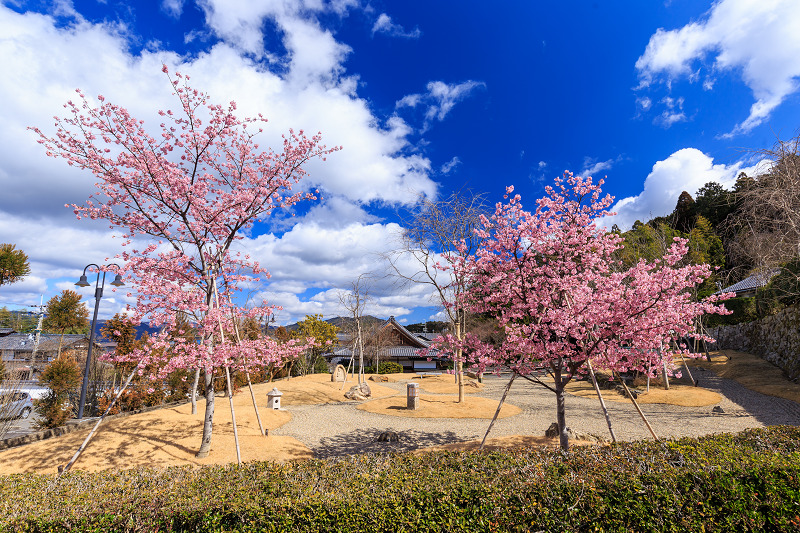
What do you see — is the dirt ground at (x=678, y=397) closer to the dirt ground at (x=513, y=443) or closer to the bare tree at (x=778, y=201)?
the bare tree at (x=778, y=201)

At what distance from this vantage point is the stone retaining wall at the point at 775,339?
18516mm

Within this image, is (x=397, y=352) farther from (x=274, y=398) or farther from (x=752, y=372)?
(x=752, y=372)

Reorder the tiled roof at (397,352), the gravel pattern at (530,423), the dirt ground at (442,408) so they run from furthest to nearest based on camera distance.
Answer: the tiled roof at (397,352), the dirt ground at (442,408), the gravel pattern at (530,423)

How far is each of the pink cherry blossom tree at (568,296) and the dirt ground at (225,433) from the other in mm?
2717

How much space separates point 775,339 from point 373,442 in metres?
24.2

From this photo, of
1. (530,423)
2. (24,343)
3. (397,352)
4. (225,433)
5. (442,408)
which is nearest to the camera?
(225,433)

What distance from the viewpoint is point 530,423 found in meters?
13.3

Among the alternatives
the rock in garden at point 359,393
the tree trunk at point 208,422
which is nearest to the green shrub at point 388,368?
the rock in garden at point 359,393

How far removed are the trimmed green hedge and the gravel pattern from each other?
6.43m

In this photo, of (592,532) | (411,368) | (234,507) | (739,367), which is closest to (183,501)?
(234,507)

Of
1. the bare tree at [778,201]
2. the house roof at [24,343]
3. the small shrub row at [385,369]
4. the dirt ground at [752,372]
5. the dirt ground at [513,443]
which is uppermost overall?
the bare tree at [778,201]

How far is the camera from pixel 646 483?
4066mm

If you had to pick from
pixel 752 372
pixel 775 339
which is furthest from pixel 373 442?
pixel 775 339

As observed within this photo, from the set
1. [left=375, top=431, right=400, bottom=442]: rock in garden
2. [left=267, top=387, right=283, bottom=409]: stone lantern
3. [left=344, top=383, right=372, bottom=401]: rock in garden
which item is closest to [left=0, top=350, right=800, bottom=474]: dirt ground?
[left=344, top=383, right=372, bottom=401]: rock in garden
